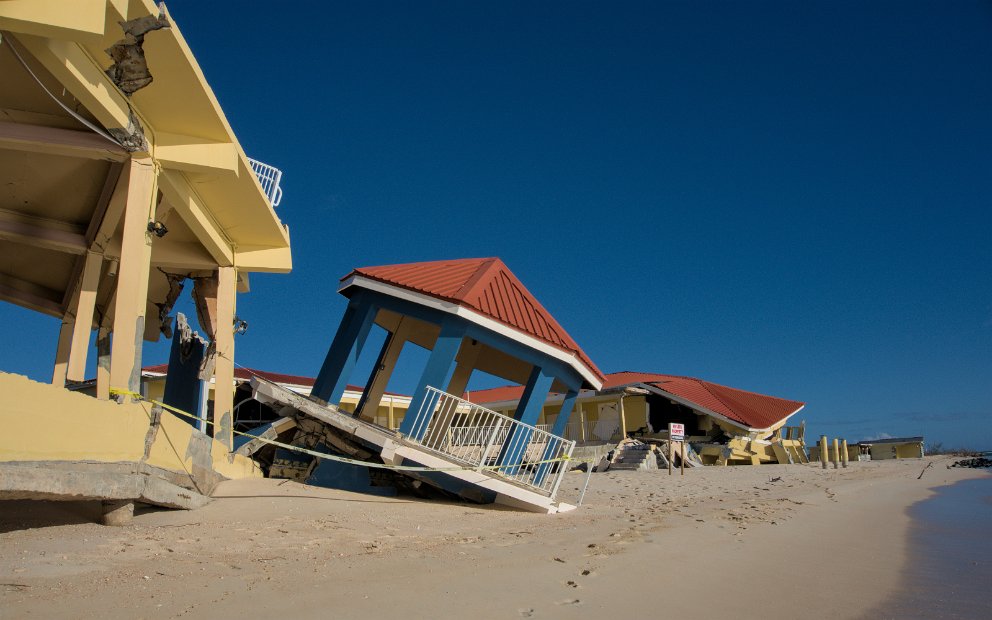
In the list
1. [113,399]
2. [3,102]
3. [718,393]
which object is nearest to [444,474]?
[113,399]

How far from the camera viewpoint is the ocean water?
387 centimetres

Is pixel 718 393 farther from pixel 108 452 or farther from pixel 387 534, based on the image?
pixel 108 452

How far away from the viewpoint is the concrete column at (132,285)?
627 cm

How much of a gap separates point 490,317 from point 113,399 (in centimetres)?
521

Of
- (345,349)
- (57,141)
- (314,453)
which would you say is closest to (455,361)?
(345,349)

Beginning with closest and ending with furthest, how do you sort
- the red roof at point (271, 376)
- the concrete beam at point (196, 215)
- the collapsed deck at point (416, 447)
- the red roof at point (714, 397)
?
1. the concrete beam at point (196, 215)
2. the collapsed deck at point (416, 447)
3. the red roof at point (271, 376)
4. the red roof at point (714, 397)

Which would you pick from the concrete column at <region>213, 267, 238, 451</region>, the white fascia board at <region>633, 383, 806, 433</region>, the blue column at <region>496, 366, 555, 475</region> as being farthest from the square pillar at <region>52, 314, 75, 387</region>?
the white fascia board at <region>633, 383, 806, 433</region>

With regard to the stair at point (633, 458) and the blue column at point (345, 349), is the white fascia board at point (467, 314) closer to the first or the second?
the blue column at point (345, 349)

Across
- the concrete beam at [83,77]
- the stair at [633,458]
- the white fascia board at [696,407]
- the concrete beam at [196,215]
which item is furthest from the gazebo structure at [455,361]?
the white fascia board at [696,407]

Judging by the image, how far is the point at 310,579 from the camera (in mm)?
4105

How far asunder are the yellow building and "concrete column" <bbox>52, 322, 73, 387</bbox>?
0.12 m

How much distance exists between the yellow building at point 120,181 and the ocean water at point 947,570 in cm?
608

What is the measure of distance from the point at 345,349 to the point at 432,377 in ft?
7.66

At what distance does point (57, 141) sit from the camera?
21.5 feet
